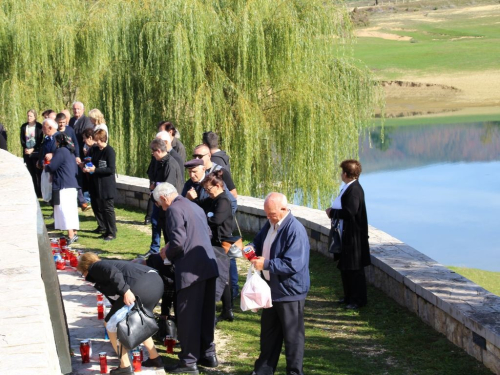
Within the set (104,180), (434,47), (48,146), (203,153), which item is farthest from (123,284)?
(434,47)

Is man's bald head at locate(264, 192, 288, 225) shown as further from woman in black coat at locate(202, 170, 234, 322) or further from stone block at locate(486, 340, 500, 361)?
stone block at locate(486, 340, 500, 361)

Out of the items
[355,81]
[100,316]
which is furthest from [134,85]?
[100,316]

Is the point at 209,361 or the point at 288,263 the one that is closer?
the point at 288,263

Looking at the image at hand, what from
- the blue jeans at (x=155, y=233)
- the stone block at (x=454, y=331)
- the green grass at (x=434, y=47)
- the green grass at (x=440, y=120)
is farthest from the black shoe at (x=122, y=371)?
the green grass at (x=434, y=47)

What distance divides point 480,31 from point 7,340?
3768 inches

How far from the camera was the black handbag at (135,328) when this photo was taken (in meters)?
7.07

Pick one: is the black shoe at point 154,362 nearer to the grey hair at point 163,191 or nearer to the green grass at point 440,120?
the grey hair at point 163,191

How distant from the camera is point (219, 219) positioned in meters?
8.47

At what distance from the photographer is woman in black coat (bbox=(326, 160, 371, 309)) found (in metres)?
9.03

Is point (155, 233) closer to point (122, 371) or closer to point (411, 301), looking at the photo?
point (411, 301)

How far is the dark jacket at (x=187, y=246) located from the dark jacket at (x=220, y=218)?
0.90 meters

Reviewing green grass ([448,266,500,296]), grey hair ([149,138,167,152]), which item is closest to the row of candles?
grey hair ([149,138,167,152])

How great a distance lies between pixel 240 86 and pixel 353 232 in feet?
30.7

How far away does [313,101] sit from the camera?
717 inches
